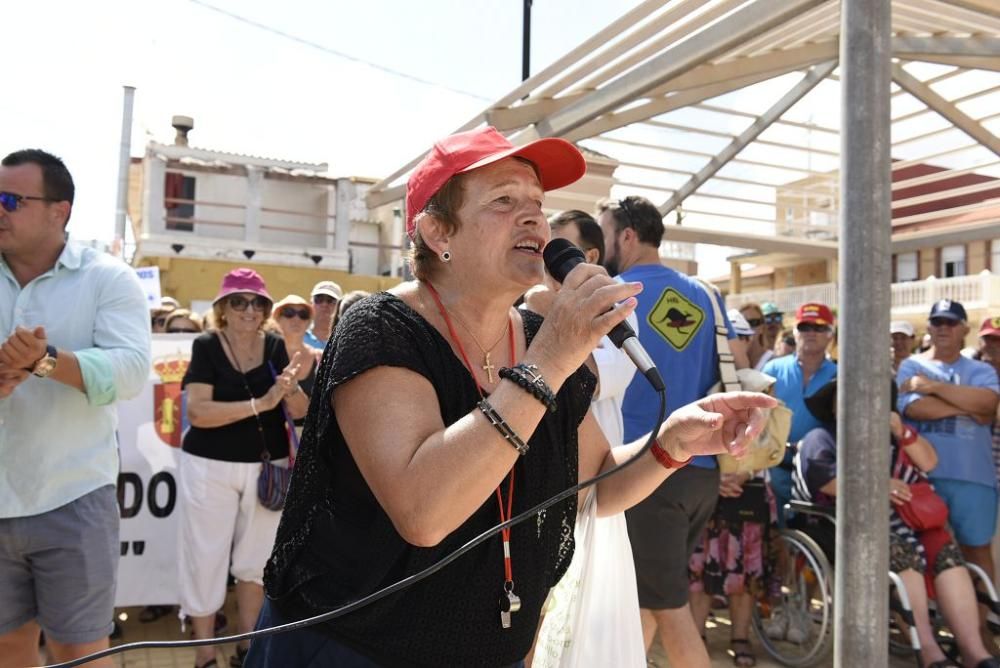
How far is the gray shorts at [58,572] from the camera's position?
9.29 ft

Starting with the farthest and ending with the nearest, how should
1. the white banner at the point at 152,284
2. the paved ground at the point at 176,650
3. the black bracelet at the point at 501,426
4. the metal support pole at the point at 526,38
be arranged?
the metal support pole at the point at 526,38 < the white banner at the point at 152,284 < the paved ground at the point at 176,650 < the black bracelet at the point at 501,426

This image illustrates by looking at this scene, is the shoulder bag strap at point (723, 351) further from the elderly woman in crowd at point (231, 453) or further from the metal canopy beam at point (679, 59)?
the elderly woman in crowd at point (231, 453)

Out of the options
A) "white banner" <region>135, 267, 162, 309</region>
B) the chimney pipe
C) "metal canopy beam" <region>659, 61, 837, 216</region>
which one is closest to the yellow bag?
"metal canopy beam" <region>659, 61, 837, 216</region>

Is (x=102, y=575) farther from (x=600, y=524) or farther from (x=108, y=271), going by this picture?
(x=600, y=524)

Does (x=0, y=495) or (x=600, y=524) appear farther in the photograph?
(x=0, y=495)

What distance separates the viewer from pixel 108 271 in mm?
3086

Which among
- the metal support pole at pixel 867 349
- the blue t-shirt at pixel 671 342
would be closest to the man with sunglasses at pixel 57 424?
the blue t-shirt at pixel 671 342

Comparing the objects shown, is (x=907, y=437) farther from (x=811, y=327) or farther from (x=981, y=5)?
(x=981, y=5)

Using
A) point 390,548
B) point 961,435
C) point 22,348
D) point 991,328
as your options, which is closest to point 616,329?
point 390,548

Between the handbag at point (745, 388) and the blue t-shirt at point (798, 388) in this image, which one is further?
the blue t-shirt at point (798, 388)

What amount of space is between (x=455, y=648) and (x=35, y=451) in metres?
1.90

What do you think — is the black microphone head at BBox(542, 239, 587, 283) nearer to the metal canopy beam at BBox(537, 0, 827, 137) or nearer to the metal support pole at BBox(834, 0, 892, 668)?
the metal support pole at BBox(834, 0, 892, 668)

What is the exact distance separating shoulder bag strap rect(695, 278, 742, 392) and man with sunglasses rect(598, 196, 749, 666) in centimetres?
2

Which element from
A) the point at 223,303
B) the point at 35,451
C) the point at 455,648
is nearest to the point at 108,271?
the point at 35,451
